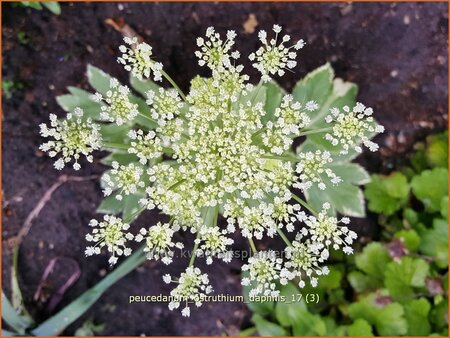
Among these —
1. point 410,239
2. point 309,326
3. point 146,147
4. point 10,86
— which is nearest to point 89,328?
point 309,326

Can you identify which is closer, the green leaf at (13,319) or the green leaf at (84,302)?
the green leaf at (84,302)

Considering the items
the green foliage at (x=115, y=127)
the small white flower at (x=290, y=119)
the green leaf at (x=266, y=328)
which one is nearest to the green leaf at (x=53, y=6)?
the green foliage at (x=115, y=127)

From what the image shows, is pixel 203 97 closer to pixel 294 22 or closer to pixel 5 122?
pixel 294 22

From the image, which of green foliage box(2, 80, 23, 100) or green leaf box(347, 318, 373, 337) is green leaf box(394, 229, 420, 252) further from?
green foliage box(2, 80, 23, 100)

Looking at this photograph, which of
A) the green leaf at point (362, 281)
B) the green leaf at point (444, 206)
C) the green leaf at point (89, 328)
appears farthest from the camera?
the green leaf at point (89, 328)

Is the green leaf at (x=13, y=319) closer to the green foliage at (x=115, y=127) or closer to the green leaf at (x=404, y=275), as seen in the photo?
the green foliage at (x=115, y=127)
